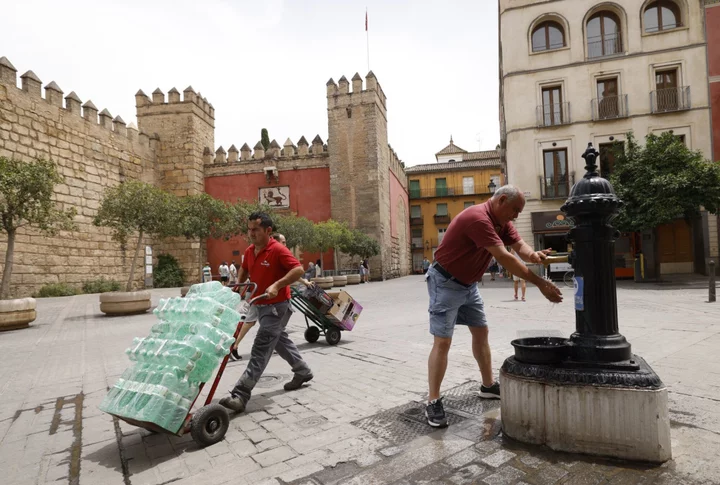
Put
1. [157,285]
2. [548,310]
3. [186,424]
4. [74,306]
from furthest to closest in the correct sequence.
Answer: [157,285], [74,306], [548,310], [186,424]

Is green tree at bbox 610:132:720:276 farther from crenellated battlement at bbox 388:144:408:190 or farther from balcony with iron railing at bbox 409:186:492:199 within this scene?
balcony with iron railing at bbox 409:186:492:199

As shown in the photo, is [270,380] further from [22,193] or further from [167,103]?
Result: [167,103]

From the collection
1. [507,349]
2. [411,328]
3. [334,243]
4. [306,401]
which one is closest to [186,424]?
[306,401]

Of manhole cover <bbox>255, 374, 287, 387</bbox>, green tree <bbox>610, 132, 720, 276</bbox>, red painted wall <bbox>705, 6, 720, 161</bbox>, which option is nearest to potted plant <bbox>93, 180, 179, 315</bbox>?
manhole cover <bbox>255, 374, 287, 387</bbox>

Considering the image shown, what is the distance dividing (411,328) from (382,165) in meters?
23.7

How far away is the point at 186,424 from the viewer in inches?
111

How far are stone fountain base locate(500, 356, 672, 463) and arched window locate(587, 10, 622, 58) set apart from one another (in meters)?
22.4

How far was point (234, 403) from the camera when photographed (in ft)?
11.1

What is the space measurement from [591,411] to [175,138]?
27.8 meters

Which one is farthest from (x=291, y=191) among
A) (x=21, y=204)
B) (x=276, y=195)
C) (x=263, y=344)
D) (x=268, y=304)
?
(x=263, y=344)

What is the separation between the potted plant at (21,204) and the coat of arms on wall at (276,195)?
719 inches

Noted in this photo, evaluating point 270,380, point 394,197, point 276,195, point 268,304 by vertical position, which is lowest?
point 270,380

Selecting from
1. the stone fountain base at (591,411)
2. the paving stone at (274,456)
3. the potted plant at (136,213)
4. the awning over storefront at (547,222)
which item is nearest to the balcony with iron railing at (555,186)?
the awning over storefront at (547,222)

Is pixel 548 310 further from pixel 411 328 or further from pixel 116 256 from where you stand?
pixel 116 256
